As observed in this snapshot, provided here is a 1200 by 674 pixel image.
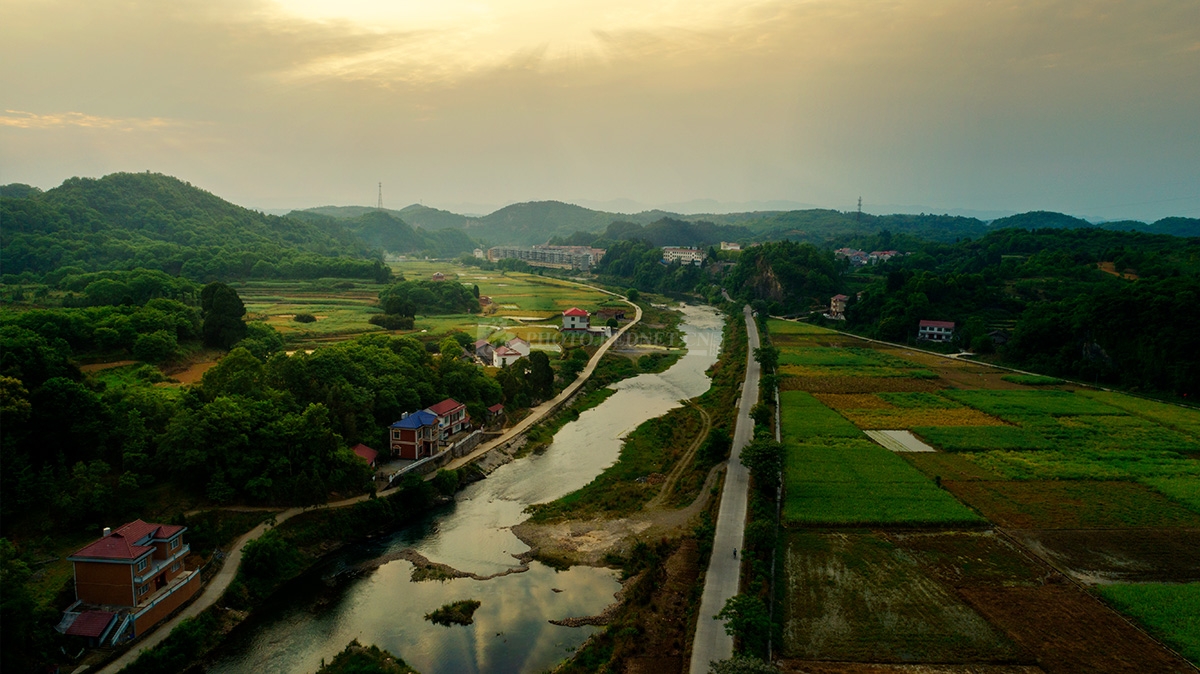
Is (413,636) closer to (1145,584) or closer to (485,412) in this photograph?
(485,412)

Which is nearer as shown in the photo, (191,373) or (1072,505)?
(1072,505)

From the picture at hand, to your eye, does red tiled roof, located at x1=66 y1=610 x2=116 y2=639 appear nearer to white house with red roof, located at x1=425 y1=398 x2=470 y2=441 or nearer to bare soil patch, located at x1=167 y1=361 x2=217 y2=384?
white house with red roof, located at x1=425 y1=398 x2=470 y2=441

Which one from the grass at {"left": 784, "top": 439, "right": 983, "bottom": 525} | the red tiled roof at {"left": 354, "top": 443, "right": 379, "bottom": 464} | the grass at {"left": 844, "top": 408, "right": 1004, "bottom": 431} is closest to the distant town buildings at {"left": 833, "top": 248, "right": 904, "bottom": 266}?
the grass at {"left": 844, "top": 408, "right": 1004, "bottom": 431}

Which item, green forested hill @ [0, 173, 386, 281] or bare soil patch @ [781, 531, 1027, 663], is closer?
bare soil patch @ [781, 531, 1027, 663]

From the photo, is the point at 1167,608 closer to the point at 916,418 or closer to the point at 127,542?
the point at 916,418

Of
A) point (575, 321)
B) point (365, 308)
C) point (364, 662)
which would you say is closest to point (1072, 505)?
point (364, 662)

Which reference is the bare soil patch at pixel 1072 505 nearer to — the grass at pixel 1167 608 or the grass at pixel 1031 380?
the grass at pixel 1167 608

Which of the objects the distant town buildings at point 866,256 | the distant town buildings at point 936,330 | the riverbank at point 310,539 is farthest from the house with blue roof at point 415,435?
the distant town buildings at point 866,256
